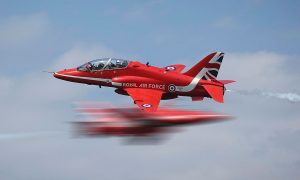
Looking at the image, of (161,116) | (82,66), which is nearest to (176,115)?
(161,116)

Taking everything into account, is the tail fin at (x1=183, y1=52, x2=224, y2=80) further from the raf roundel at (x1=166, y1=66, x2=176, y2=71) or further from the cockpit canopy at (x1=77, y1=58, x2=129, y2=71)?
the cockpit canopy at (x1=77, y1=58, x2=129, y2=71)

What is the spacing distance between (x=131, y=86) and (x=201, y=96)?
832cm

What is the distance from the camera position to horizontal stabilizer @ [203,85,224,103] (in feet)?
247

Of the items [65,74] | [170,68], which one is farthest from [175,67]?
[65,74]

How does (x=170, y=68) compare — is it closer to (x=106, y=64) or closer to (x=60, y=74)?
(x=106, y=64)

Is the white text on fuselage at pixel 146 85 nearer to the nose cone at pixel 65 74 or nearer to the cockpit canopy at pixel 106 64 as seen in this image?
the cockpit canopy at pixel 106 64

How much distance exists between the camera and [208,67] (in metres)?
80.2

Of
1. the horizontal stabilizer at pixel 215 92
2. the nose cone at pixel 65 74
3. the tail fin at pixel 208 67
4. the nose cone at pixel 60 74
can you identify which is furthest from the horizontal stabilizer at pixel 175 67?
the nose cone at pixel 60 74

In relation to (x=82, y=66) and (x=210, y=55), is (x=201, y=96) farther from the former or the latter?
(x=82, y=66)

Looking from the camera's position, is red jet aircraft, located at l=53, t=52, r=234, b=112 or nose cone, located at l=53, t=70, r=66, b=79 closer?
red jet aircraft, located at l=53, t=52, r=234, b=112

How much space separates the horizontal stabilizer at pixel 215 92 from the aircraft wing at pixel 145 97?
18.0ft

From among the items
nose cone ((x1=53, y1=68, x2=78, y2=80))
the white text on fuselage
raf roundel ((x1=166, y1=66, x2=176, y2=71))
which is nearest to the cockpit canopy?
nose cone ((x1=53, y1=68, x2=78, y2=80))

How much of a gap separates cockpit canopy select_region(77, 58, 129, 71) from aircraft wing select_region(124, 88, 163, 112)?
290 centimetres

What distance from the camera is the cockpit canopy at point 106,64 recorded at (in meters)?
76.7
